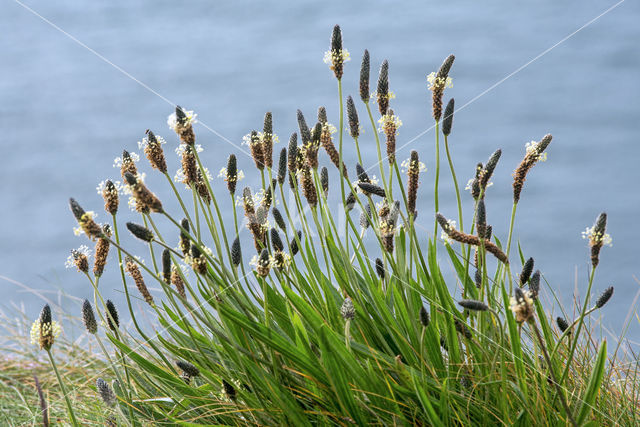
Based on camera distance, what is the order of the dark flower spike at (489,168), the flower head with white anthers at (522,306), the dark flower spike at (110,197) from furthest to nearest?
the dark flower spike at (489,168) < the dark flower spike at (110,197) < the flower head with white anthers at (522,306)

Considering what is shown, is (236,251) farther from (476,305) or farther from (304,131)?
(476,305)

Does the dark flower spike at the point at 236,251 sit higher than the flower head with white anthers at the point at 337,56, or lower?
lower

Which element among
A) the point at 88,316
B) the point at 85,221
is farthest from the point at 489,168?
the point at 88,316

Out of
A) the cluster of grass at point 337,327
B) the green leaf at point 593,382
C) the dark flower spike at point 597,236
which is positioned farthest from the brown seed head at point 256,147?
the green leaf at point 593,382

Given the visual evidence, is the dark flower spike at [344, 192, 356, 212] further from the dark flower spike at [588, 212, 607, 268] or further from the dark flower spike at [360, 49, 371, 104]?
the dark flower spike at [588, 212, 607, 268]

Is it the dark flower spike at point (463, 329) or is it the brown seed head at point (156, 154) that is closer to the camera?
the brown seed head at point (156, 154)

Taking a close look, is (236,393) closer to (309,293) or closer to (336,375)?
(336,375)

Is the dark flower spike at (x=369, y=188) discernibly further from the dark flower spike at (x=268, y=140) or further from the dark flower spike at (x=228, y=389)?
the dark flower spike at (x=228, y=389)
